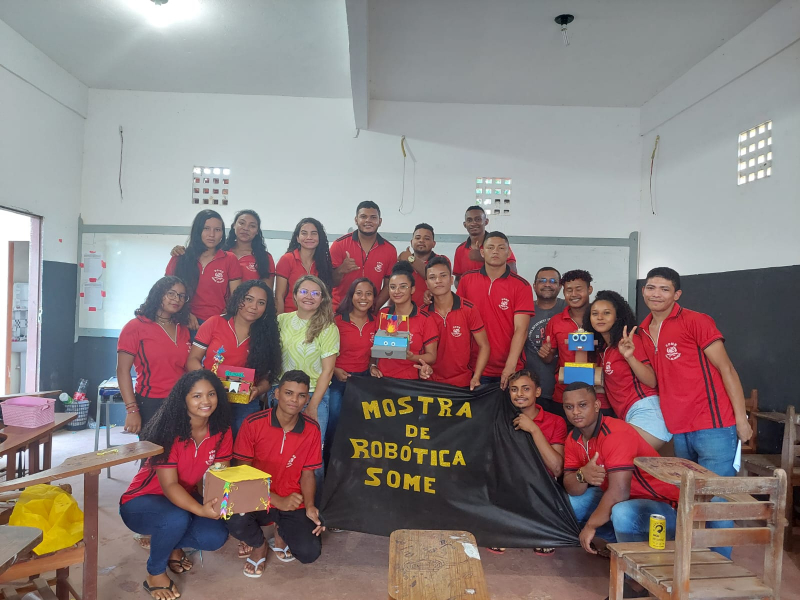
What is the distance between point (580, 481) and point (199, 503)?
74.3 inches

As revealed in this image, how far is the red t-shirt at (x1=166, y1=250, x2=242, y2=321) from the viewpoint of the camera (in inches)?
146

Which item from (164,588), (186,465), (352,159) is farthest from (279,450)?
(352,159)

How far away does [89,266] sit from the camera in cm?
602

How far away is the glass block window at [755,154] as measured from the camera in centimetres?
416

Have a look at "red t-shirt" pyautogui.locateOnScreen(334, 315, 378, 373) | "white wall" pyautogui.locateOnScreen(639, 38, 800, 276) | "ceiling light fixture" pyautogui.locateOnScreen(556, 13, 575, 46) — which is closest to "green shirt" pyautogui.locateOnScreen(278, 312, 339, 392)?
"red t-shirt" pyautogui.locateOnScreen(334, 315, 378, 373)

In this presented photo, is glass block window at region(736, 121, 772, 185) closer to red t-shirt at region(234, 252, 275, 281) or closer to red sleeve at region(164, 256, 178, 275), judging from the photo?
red t-shirt at region(234, 252, 275, 281)

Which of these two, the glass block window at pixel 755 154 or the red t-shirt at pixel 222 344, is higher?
the glass block window at pixel 755 154

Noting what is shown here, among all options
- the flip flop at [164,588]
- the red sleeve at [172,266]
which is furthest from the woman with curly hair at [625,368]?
the red sleeve at [172,266]

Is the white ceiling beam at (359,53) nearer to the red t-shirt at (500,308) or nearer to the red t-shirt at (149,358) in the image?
the red t-shirt at (500,308)

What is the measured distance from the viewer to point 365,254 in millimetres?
4117

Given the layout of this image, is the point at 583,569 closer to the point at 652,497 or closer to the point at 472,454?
the point at 652,497

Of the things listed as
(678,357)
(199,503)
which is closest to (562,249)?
(678,357)

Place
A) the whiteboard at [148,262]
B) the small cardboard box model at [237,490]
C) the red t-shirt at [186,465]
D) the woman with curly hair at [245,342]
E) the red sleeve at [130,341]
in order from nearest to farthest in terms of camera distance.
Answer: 1. the small cardboard box model at [237,490]
2. the red t-shirt at [186,465]
3. the woman with curly hair at [245,342]
4. the red sleeve at [130,341]
5. the whiteboard at [148,262]

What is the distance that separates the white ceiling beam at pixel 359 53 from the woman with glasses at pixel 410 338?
6.06 feet
